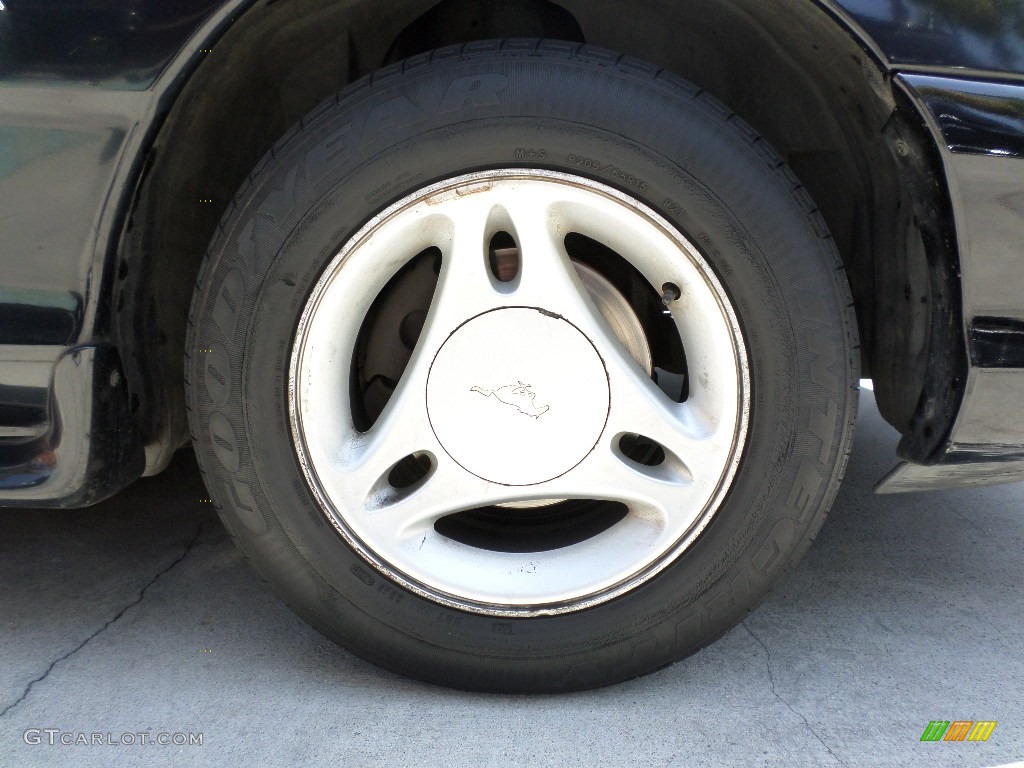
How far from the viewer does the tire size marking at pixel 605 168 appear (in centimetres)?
123

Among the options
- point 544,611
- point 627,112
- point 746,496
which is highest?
point 627,112

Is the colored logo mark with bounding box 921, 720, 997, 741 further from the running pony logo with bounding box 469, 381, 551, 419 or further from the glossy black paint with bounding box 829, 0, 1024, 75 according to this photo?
the glossy black paint with bounding box 829, 0, 1024, 75

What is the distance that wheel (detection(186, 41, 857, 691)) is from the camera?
1235mm

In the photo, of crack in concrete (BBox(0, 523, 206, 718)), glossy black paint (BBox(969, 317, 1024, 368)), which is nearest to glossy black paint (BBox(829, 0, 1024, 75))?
glossy black paint (BBox(969, 317, 1024, 368))

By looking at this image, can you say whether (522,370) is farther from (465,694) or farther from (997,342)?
(997,342)

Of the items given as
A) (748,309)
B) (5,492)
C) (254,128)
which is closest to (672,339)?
(748,309)

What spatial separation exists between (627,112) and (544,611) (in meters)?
0.82

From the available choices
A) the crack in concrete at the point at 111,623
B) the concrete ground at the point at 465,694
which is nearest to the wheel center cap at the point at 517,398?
the concrete ground at the point at 465,694

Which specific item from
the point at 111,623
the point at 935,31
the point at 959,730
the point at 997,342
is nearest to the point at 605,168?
the point at 935,31

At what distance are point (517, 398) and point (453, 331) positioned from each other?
0.51 ft

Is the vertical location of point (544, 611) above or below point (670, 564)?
below

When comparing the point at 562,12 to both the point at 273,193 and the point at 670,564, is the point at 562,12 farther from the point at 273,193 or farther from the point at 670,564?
the point at 670,564

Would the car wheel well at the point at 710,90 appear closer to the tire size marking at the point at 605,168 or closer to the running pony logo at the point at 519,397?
the tire size marking at the point at 605,168

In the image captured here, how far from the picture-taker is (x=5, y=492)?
50.8 inches
